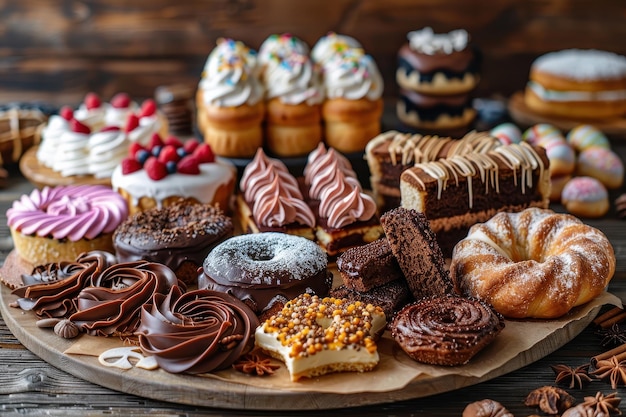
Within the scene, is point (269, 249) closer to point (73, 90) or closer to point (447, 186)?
point (447, 186)

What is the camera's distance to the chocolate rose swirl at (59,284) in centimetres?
344

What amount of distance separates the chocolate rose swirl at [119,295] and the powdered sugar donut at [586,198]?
7.92 ft

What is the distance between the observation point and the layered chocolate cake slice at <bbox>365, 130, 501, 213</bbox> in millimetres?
4285

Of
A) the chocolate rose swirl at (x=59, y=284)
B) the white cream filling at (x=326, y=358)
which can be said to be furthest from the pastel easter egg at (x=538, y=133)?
the chocolate rose swirl at (x=59, y=284)

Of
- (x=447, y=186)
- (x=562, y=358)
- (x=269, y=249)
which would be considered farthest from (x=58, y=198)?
(x=562, y=358)

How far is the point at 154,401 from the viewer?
299cm

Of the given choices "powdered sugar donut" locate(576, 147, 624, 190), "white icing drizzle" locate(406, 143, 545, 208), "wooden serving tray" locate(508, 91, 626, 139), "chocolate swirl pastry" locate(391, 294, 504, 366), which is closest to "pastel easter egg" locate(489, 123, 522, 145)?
"powdered sugar donut" locate(576, 147, 624, 190)

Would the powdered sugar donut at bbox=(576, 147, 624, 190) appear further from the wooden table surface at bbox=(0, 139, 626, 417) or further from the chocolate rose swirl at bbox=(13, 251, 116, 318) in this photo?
the chocolate rose swirl at bbox=(13, 251, 116, 318)

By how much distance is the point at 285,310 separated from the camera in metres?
3.21

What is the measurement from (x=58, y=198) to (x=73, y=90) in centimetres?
307

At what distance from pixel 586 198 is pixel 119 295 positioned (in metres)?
2.72

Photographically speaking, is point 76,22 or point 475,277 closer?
point 475,277

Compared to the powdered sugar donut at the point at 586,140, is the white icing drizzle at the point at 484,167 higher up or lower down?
higher up

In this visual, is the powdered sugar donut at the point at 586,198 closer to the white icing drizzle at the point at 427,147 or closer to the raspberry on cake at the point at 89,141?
the white icing drizzle at the point at 427,147
